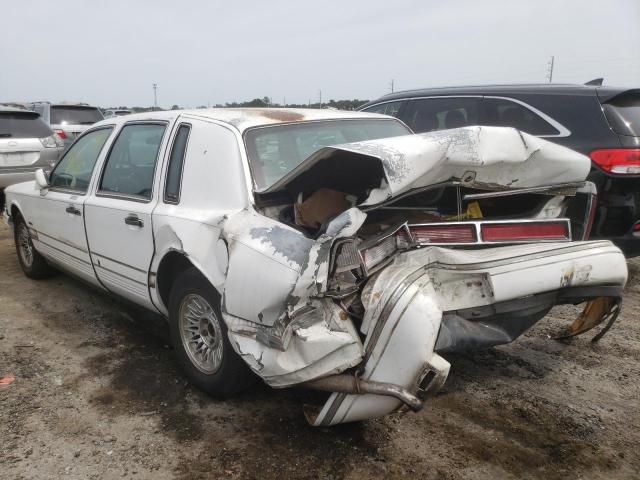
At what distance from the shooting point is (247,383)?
2.93 meters

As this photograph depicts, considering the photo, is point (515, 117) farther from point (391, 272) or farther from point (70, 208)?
point (70, 208)

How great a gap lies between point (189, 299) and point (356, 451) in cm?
126

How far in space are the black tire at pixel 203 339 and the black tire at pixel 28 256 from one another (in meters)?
2.77

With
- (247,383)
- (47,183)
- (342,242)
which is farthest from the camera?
(47,183)

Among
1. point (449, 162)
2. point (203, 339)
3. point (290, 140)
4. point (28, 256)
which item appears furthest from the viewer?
point (28, 256)

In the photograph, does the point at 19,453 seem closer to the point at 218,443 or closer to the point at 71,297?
the point at 218,443

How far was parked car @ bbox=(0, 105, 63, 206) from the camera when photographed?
852cm

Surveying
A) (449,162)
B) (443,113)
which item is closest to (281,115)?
(449,162)

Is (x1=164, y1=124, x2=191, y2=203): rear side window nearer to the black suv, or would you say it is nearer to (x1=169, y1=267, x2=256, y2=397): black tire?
(x1=169, y1=267, x2=256, y2=397): black tire

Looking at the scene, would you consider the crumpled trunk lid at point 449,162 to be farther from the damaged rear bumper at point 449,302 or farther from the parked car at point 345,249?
the damaged rear bumper at point 449,302

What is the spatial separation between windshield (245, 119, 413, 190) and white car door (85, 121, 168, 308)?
77 cm

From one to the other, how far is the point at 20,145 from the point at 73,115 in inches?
194

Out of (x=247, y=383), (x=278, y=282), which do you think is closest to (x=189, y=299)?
(x=247, y=383)

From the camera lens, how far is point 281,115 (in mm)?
3391
